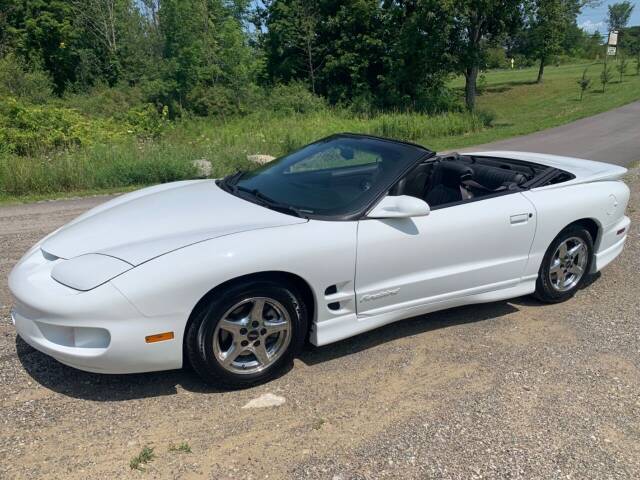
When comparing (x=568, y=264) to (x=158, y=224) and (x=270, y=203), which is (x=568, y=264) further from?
(x=158, y=224)

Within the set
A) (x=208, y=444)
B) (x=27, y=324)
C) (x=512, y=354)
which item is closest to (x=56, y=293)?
(x=27, y=324)

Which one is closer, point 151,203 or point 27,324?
point 27,324

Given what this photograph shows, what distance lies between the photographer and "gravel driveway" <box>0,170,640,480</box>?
2637 mm

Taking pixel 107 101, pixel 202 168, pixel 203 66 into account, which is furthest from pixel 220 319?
pixel 107 101

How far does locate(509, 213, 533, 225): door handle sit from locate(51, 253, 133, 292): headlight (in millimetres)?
2733

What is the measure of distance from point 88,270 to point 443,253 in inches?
89.2

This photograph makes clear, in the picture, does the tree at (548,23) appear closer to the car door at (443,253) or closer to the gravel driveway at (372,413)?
the car door at (443,253)

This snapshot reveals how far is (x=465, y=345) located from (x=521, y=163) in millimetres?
1941

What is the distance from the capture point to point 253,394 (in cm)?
323

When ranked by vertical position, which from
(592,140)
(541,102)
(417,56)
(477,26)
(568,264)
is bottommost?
(541,102)

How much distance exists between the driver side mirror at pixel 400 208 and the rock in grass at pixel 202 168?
8107 mm

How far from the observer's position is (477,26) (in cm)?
2653

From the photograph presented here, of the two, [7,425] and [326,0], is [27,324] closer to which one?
[7,425]

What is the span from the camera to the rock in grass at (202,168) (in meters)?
11.1
